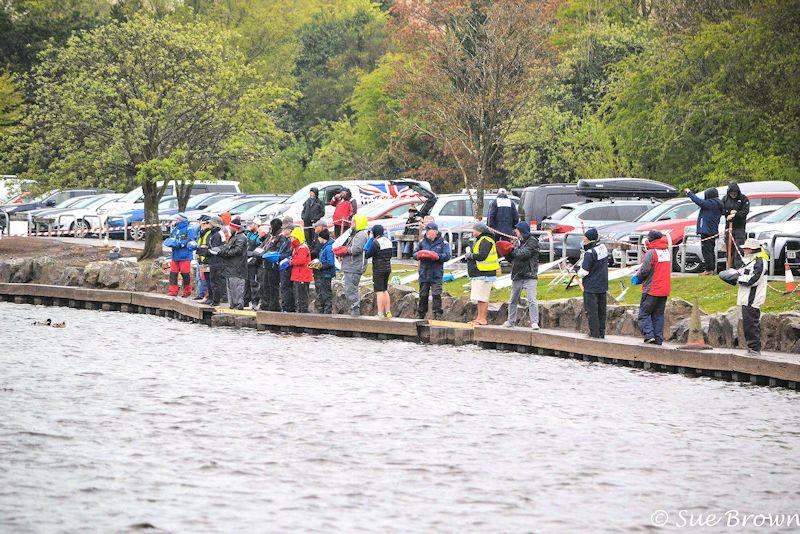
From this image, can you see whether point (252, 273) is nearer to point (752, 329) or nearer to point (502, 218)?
point (502, 218)

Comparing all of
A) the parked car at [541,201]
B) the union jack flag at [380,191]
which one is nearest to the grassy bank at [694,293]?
the parked car at [541,201]

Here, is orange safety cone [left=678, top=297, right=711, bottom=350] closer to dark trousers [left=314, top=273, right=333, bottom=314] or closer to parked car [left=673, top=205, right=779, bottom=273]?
parked car [left=673, top=205, right=779, bottom=273]

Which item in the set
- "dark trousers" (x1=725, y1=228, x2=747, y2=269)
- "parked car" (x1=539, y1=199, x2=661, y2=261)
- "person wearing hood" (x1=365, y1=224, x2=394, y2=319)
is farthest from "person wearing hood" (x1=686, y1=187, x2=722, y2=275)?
"person wearing hood" (x1=365, y1=224, x2=394, y2=319)

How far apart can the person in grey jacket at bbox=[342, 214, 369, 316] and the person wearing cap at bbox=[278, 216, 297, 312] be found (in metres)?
1.20

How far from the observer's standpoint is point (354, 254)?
2873 centimetres

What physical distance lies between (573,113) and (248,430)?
42.0 meters

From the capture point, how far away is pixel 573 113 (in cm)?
5875

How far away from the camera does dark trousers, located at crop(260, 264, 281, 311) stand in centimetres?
3088

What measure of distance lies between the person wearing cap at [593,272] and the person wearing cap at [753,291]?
2.55m

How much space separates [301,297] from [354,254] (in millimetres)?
2031

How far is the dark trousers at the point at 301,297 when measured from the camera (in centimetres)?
3000

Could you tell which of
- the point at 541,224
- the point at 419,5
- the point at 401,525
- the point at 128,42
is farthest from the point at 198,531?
the point at 419,5

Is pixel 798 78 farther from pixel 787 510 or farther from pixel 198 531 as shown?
pixel 198 531

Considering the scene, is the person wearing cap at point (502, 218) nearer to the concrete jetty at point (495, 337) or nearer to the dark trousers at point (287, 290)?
the concrete jetty at point (495, 337)
